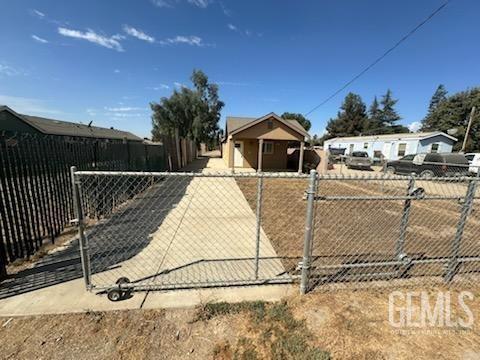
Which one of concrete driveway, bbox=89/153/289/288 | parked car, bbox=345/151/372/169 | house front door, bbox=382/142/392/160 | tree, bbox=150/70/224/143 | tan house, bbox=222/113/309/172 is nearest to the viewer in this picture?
concrete driveway, bbox=89/153/289/288

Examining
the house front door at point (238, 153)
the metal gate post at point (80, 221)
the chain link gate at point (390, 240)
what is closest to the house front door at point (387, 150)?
the house front door at point (238, 153)

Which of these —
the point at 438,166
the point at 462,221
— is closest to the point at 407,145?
the point at 438,166

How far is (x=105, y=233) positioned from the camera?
4555mm

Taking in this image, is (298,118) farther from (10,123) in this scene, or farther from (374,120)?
(10,123)

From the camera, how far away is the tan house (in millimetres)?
16969

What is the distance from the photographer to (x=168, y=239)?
4418 mm

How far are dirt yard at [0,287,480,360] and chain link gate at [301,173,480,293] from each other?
0.56 m

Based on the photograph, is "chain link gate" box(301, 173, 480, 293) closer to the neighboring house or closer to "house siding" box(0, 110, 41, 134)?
the neighboring house

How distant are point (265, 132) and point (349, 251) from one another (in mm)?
13792

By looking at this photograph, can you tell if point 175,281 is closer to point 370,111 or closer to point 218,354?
point 218,354

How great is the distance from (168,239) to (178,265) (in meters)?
1.04

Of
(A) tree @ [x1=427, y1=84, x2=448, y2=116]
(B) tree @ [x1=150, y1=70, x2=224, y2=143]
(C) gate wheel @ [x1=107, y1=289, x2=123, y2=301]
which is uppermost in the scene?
(A) tree @ [x1=427, y1=84, x2=448, y2=116]

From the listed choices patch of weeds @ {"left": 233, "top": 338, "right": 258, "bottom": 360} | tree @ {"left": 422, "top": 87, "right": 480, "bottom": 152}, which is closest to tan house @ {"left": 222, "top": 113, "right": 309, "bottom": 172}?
patch of weeds @ {"left": 233, "top": 338, "right": 258, "bottom": 360}

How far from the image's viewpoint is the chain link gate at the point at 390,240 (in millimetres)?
2967
